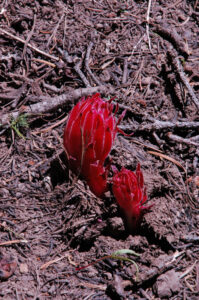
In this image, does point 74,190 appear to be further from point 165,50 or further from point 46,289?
point 165,50

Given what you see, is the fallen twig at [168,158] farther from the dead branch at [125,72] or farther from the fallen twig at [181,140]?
the dead branch at [125,72]

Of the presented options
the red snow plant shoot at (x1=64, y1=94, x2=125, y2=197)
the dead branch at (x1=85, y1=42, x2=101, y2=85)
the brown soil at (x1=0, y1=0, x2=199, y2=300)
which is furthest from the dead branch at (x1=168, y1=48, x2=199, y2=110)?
the red snow plant shoot at (x1=64, y1=94, x2=125, y2=197)

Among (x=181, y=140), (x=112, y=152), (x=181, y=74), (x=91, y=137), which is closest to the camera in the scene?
(x=91, y=137)

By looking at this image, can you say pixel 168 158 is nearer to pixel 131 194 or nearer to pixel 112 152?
pixel 112 152

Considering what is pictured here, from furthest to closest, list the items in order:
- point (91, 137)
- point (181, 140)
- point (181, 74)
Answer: point (181, 74) → point (181, 140) → point (91, 137)

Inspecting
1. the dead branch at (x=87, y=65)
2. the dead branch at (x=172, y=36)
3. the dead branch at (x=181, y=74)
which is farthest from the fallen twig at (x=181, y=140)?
the dead branch at (x=172, y=36)

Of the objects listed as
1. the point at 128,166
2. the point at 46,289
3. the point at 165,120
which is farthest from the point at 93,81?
the point at 46,289

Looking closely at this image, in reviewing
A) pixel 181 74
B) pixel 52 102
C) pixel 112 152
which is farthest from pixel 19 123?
pixel 181 74
